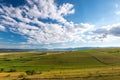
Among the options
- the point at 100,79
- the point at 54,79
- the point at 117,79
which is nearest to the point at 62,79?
the point at 54,79

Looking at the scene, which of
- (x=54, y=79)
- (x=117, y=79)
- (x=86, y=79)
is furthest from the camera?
(x=54, y=79)

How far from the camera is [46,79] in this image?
7681 centimetres

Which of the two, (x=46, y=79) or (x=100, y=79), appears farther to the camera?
(x=46, y=79)

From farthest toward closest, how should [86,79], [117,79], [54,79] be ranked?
[54,79]
[86,79]
[117,79]

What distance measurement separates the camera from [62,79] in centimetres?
7444

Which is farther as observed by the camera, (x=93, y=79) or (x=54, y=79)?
(x=54, y=79)

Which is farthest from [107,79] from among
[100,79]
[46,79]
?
[46,79]

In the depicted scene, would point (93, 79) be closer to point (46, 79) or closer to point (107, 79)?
point (107, 79)

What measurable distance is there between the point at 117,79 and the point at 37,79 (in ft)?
99.8

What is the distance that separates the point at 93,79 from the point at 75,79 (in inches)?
272

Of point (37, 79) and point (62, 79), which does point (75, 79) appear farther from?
point (37, 79)

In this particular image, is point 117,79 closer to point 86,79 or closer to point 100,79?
point 100,79

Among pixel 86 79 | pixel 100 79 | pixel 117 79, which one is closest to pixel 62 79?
pixel 86 79

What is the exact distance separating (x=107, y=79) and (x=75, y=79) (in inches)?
468
